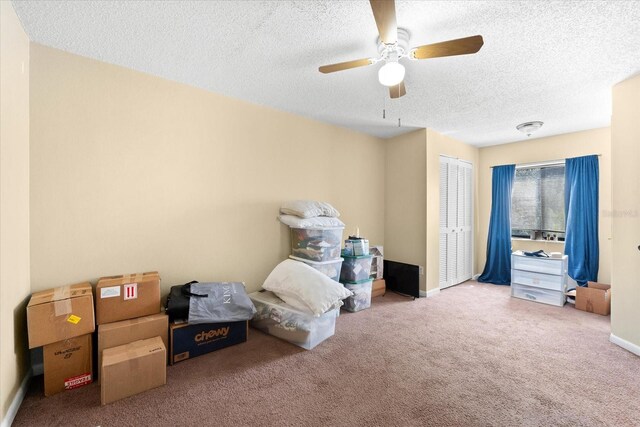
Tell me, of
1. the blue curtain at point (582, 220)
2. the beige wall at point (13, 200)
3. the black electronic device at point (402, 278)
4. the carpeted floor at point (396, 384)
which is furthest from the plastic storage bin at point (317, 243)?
the blue curtain at point (582, 220)

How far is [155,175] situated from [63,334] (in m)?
1.39

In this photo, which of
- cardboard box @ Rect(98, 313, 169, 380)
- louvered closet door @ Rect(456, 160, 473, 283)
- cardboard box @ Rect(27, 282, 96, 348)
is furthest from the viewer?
louvered closet door @ Rect(456, 160, 473, 283)

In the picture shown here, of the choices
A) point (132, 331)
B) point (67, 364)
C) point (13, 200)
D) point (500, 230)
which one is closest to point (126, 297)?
point (132, 331)

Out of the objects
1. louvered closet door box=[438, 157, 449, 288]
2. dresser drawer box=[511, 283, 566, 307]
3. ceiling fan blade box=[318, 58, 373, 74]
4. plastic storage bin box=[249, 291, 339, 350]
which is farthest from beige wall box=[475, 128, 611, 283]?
ceiling fan blade box=[318, 58, 373, 74]

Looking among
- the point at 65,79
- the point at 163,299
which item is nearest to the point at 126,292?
the point at 163,299

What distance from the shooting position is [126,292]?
2.17 m

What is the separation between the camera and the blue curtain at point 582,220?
3.97m

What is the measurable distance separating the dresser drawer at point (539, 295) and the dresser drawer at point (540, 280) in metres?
0.06

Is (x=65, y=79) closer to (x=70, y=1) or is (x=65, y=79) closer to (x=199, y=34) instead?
(x=70, y=1)

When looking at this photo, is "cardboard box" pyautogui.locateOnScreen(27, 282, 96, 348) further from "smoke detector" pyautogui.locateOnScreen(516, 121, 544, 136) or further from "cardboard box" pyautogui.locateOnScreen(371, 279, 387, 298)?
"smoke detector" pyautogui.locateOnScreen(516, 121, 544, 136)

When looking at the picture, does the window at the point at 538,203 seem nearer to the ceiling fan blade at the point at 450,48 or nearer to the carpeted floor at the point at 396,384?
the carpeted floor at the point at 396,384

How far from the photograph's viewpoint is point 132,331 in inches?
83.2

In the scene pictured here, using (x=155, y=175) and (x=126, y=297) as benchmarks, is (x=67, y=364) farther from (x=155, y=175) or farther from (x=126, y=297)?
(x=155, y=175)

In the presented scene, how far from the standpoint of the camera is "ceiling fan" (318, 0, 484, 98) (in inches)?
56.1
